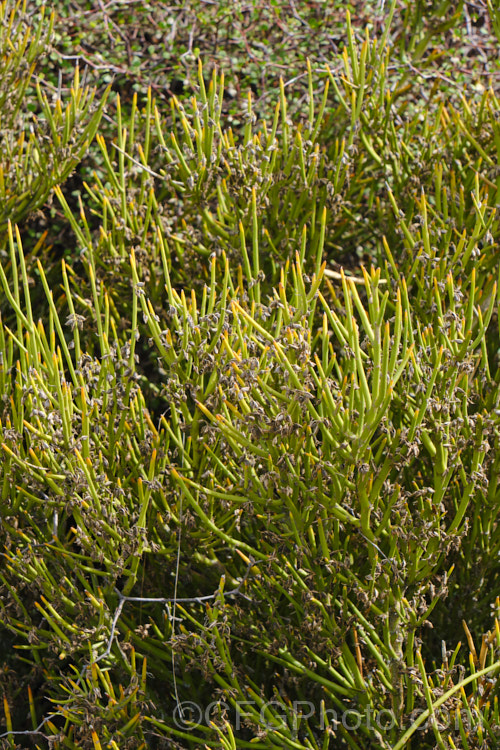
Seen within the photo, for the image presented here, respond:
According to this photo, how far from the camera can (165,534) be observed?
2.60 meters

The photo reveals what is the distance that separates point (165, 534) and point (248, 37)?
11.0ft

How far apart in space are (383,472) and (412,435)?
0.14 metres

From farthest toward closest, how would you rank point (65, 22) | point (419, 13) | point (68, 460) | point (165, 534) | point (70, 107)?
point (65, 22), point (419, 13), point (70, 107), point (165, 534), point (68, 460)

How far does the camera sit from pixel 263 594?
240cm

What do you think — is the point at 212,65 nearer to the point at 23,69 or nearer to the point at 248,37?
the point at 248,37

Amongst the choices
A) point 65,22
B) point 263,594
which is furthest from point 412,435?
point 65,22

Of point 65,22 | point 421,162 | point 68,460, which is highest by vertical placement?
point 65,22

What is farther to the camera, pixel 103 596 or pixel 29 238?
pixel 29 238

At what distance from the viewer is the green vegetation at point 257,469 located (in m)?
2.18

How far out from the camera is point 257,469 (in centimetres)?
252

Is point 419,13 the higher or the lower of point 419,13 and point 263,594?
the higher

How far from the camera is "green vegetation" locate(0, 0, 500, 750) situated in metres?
2.18

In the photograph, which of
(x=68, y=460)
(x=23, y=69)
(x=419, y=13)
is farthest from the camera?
(x=419, y=13)

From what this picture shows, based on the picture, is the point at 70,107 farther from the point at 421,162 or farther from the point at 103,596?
the point at 103,596
